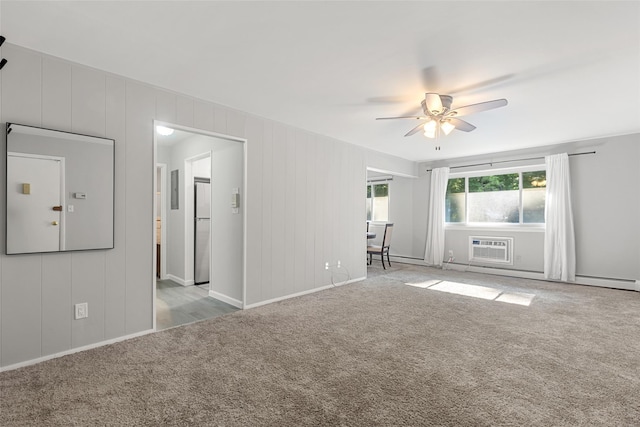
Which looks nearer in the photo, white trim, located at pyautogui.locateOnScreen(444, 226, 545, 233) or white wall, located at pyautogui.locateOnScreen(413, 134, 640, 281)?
white wall, located at pyautogui.locateOnScreen(413, 134, 640, 281)

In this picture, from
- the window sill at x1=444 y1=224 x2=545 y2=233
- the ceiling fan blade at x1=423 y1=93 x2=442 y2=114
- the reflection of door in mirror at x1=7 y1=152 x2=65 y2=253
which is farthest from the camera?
the window sill at x1=444 y1=224 x2=545 y2=233

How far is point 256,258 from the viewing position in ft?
13.0

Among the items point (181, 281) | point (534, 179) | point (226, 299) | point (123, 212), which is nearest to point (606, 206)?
point (534, 179)

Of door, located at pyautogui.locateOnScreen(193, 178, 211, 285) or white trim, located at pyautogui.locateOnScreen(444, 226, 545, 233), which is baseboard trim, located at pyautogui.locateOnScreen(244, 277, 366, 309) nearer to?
door, located at pyautogui.locateOnScreen(193, 178, 211, 285)

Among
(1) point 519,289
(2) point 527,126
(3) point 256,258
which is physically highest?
(2) point 527,126

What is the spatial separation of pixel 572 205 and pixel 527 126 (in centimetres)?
205

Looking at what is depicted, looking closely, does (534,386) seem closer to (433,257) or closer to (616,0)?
(616,0)

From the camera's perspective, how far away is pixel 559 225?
5379 mm

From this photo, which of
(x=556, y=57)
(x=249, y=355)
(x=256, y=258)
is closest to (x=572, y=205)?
(x=556, y=57)

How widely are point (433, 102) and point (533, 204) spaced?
427cm

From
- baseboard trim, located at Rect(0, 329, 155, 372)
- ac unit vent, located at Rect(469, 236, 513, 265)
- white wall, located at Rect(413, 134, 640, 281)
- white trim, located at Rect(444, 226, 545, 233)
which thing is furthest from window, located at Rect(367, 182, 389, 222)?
baseboard trim, located at Rect(0, 329, 155, 372)

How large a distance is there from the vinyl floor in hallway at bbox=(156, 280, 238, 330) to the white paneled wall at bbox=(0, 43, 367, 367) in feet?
1.20

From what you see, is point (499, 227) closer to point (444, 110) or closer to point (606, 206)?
point (606, 206)

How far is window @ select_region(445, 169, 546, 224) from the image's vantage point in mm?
5949
